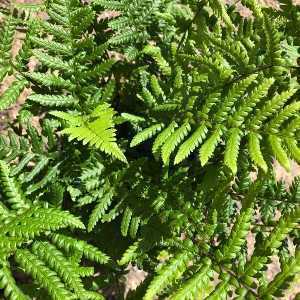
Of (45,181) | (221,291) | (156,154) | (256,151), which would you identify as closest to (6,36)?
(45,181)

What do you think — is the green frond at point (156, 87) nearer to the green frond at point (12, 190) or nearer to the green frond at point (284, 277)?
the green frond at point (12, 190)

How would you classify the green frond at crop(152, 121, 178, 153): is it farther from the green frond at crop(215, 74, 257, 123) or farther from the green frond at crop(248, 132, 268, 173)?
the green frond at crop(248, 132, 268, 173)

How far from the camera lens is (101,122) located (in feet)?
8.46

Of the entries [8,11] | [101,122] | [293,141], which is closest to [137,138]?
[101,122]

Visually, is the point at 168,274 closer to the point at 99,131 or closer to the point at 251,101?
the point at 99,131

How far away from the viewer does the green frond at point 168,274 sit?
2.42 meters

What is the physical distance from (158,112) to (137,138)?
33cm

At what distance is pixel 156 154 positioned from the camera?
9.59ft

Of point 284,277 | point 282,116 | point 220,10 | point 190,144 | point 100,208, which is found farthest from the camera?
point 100,208

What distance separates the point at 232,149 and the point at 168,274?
0.68 meters

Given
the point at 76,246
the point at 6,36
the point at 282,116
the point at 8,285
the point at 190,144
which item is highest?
the point at 6,36

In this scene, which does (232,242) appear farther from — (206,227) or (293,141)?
(293,141)

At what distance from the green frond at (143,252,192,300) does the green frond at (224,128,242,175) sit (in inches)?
20.8

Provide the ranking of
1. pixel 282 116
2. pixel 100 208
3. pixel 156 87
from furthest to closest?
1. pixel 156 87
2. pixel 100 208
3. pixel 282 116
